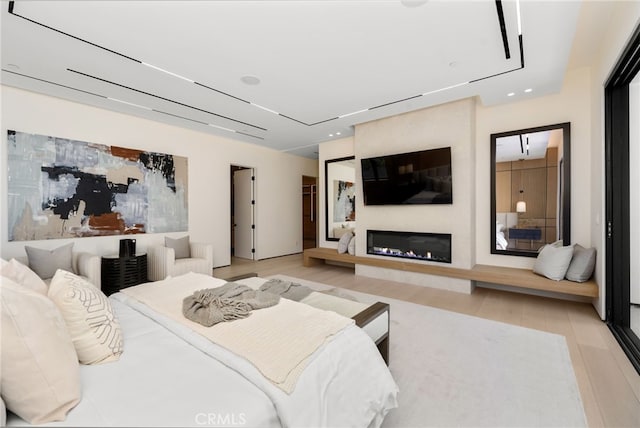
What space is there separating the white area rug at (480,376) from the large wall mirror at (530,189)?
5.31 ft

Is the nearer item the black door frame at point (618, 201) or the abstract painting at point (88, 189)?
the black door frame at point (618, 201)

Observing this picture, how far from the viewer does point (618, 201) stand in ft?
8.64

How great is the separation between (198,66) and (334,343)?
303 cm

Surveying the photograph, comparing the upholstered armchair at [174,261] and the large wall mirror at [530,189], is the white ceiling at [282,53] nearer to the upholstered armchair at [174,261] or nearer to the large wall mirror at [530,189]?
the large wall mirror at [530,189]

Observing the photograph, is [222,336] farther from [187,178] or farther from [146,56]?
[187,178]

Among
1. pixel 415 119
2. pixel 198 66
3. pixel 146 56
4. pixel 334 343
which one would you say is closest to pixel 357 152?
pixel 415 119

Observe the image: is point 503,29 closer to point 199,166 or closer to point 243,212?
point 199,166

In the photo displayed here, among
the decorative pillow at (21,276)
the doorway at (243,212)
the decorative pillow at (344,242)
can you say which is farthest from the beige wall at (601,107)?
the doorway at (243,212)

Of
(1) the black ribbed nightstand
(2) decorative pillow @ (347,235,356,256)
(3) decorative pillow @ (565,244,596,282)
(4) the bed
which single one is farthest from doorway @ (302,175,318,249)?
(4) the bed

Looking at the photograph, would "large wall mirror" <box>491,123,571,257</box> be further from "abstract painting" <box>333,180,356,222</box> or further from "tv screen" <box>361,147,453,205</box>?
"abstract painting" <box>333,180,356,222</box>

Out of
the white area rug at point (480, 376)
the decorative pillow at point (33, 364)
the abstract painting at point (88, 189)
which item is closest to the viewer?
the decorative pillow at point (33, 364)

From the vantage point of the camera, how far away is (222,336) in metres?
1.44

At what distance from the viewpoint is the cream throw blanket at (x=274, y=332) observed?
120cm

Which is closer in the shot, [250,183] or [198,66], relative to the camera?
[198,66]
